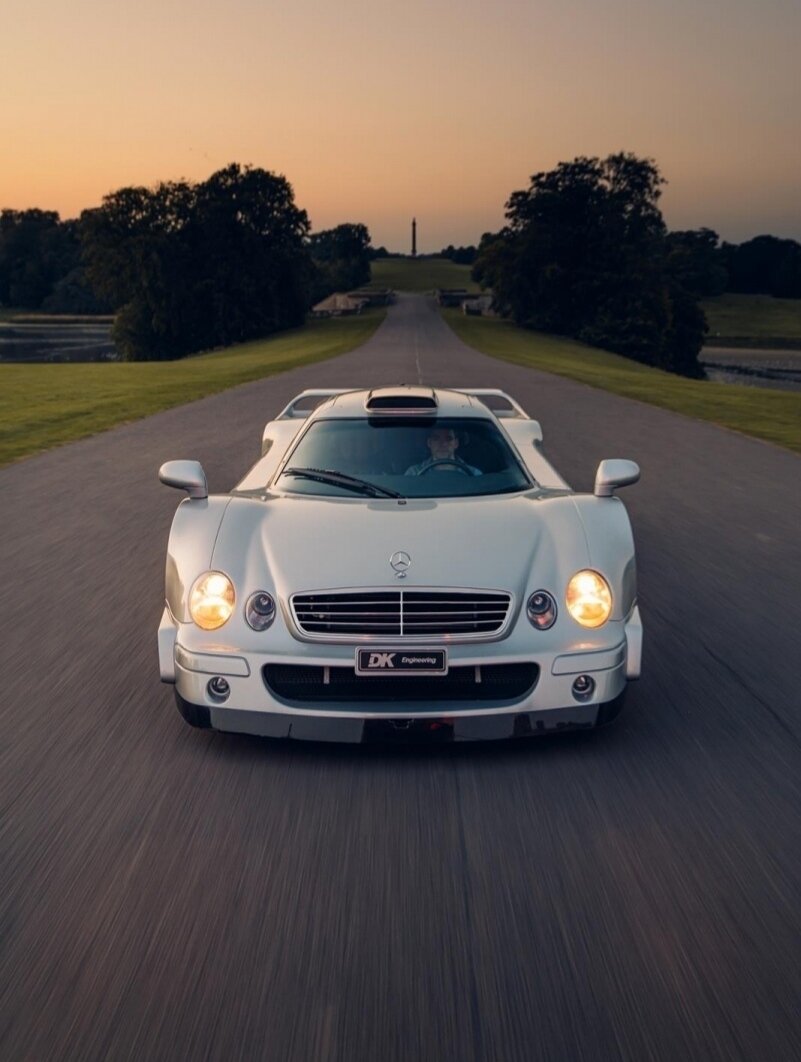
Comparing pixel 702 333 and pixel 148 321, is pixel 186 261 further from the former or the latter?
pixel 702 333

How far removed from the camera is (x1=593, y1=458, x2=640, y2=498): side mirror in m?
5.84

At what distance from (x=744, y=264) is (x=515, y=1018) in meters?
210

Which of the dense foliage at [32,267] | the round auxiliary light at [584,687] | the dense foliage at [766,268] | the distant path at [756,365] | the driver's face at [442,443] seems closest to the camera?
the round auxiliary light at [584,687]

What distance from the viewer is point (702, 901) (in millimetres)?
3594

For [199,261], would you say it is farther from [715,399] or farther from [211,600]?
[211,600]

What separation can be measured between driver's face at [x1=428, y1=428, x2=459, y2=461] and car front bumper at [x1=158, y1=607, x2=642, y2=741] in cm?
195

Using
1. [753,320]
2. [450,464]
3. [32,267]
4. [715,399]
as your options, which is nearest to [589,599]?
[450,464]

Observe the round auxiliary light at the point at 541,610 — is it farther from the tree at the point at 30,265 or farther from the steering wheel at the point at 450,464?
the tree at the point at 30,265

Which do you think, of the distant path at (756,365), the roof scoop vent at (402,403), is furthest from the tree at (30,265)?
the roof scoop vent at (402,403)

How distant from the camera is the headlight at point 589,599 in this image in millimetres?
4938

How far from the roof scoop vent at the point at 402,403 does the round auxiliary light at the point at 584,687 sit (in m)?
2.36

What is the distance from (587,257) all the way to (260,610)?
3433 inches

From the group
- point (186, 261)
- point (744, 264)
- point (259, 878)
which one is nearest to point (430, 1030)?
point (259, 878)

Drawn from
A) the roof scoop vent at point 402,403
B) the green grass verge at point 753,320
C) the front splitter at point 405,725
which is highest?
the roof scoop vent at point 402,403
